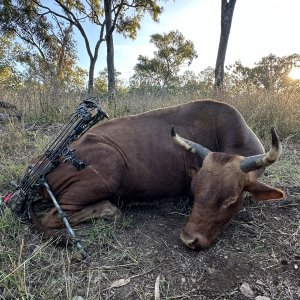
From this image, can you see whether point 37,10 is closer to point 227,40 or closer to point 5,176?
point 227,40

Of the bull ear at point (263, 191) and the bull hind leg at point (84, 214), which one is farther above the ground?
the bull ear at point (263, 191)

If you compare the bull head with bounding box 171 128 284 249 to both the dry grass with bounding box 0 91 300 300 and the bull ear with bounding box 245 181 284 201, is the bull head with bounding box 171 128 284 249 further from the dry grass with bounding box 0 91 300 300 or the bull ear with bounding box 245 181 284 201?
the dry grass with bounding box 0 91 300 300

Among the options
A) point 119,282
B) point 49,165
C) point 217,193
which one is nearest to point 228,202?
point 217,193

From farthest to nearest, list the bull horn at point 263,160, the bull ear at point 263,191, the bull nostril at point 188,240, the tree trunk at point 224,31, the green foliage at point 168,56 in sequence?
the green foliage at point 168,56 < the tree trunk at point 224,31 < the bull ear at point 263,191 < the bull nostril at point 188,240 < the bull horn at point 263,160

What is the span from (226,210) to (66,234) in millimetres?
1397

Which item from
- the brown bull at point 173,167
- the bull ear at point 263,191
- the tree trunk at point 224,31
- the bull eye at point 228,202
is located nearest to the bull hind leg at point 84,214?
the brown bull at point 173,167

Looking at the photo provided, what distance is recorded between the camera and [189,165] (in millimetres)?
3361

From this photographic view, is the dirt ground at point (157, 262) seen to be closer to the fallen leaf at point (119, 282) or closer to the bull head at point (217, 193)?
the fallen leaf at point (119, 282)

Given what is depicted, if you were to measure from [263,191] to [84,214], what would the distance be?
Answer: 66.2 inches

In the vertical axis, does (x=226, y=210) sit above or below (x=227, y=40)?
below

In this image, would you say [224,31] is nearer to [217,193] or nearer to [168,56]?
[217,193]

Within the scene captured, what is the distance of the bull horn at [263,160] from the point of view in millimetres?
2426

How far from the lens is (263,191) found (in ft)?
9.30

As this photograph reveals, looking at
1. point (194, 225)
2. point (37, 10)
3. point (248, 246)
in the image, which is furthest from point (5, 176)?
point (37, 10)
